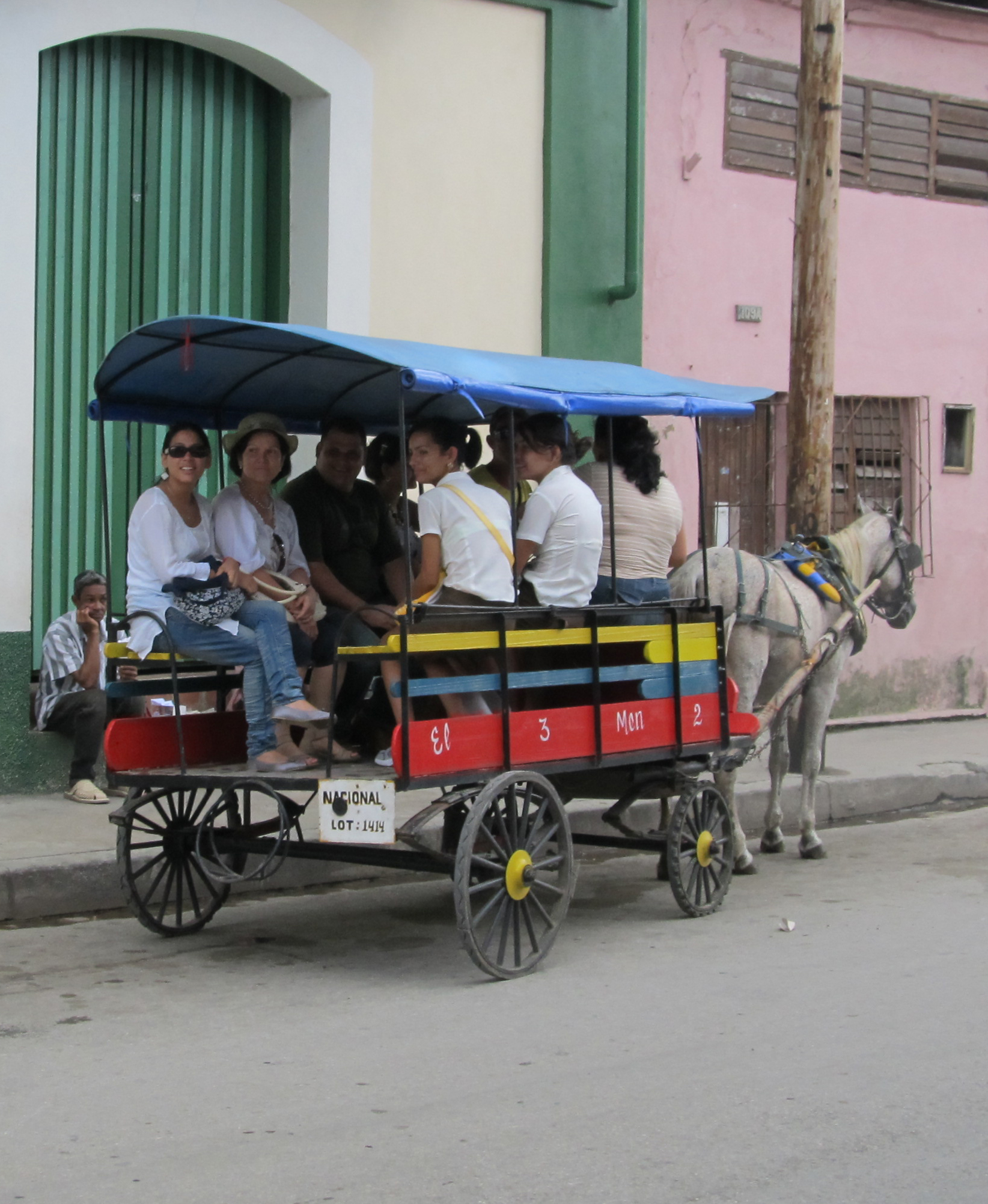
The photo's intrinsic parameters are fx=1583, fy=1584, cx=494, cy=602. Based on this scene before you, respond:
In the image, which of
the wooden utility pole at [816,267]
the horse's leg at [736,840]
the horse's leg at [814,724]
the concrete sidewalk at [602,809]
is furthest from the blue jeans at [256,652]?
the wooden utility pole at [816,267]

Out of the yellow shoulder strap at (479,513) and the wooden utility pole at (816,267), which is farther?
the wooden utility pole at (816,267)

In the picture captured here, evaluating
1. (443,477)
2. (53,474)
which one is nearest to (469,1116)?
→ (443,477)

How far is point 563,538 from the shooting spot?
20.7 feet

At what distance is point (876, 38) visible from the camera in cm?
1270

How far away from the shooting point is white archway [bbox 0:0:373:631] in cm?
862

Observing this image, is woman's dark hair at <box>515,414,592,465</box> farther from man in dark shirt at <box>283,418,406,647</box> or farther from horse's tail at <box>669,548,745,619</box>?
horse's tail at <box>669,548,745,619</box>

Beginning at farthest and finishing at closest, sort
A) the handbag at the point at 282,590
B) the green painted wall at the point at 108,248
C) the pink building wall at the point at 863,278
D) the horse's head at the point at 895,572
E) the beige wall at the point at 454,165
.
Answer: the pink building wall at the point at 863,278 < the beige wall at the point at 454,165 < the green painted wall at the point at 108,248 < the horse's head at the point at 895,572 < the handbag at the point at 282,590

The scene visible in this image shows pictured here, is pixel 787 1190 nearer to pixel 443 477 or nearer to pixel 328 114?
pixel 443 477

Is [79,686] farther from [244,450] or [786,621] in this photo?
[786,621]

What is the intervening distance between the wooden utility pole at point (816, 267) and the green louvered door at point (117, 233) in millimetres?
3301

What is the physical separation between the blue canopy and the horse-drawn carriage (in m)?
0.01

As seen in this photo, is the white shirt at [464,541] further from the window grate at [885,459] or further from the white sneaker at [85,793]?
the window grate at [885,459]

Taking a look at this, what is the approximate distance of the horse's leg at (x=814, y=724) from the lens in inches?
328

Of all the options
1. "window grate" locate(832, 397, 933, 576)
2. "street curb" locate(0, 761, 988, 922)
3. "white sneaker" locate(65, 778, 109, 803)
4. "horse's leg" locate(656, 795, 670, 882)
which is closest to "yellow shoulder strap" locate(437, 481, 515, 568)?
"horse's leg" locate(656, 795, 670, 882)
